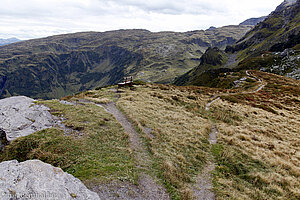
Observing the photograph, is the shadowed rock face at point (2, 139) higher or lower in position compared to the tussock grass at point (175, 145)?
higher

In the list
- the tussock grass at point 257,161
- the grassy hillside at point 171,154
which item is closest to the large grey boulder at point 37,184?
the grassy hillside at point 171,154

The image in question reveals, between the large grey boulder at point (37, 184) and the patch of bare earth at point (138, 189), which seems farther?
the patch of bare earth at point (138, 189)

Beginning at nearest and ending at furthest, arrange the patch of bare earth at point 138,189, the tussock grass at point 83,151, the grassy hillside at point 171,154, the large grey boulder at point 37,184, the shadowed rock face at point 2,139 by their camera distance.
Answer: the large grey boulder at point 37,184 < the patch of bare earth at point 138,189 < the tussock grass at point 83,151 < the grassy hillside at point 171,154 < the shadowed rock face at point 2,139

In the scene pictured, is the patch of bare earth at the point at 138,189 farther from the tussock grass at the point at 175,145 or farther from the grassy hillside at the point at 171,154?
the tussock grass at the point at 175,145

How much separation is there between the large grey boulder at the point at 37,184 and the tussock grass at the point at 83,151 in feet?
5.65

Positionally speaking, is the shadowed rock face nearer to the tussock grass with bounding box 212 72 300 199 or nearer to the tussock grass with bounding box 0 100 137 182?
the tussock grass with bounding box 0 100 137 182

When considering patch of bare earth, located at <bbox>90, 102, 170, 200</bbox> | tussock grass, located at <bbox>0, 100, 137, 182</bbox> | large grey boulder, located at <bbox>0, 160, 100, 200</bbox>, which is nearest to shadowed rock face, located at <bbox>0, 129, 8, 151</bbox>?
tussock grass, located at <bbox>0, 100, 137, 182</bbox>

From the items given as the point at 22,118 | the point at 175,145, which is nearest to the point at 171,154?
the point at 175,145

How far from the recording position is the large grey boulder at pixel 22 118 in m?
12.6

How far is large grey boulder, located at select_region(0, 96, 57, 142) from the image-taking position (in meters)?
12.6

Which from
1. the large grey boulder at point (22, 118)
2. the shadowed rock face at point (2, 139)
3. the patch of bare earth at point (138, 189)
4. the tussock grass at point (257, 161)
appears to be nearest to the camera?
the patch of bare earth at point (138, 189)

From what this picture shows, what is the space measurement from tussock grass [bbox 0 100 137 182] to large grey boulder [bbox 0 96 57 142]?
1.08 metres

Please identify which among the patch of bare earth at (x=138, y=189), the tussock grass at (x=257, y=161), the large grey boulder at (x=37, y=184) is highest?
the large grey boulder at (x=37, y=184)

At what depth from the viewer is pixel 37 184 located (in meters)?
6.55
